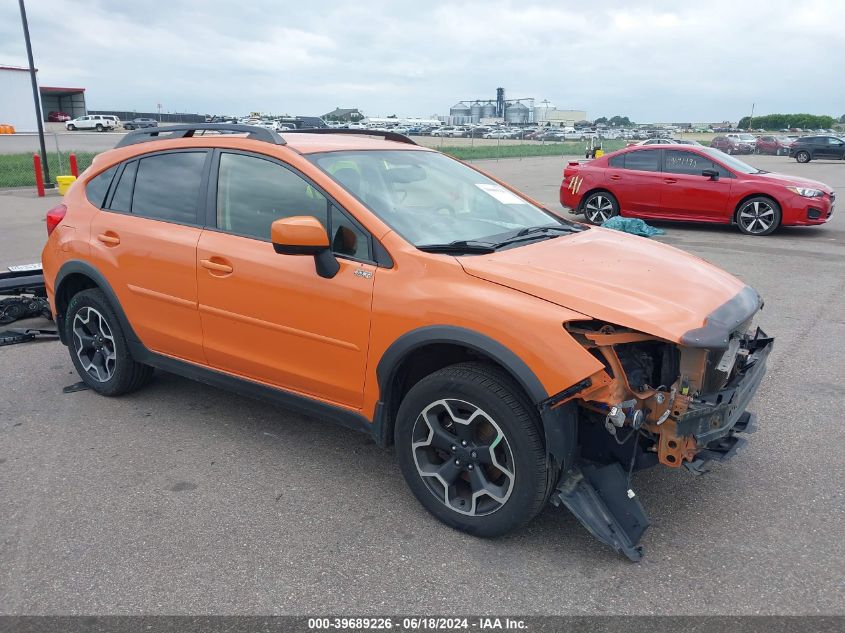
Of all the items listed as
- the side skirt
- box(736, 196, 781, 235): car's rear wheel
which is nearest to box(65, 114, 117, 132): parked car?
A: box(736, 196, 781, 235): car's rear wheel

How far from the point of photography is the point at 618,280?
3160mm

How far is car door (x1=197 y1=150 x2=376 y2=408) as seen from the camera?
3387mm

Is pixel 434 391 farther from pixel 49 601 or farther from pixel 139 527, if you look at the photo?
pixel 49 601

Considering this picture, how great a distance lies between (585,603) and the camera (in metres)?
2.72

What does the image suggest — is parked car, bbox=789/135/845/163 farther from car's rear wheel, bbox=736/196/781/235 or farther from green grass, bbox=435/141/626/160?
car's rear wheel, bbox=736/196/781/235

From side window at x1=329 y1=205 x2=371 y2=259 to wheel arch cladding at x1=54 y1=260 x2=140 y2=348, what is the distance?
1734mm

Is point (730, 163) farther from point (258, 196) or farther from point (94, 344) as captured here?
point (94, 344)

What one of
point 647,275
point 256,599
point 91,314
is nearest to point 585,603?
point 256,599

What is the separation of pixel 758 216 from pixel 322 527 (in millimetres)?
10949

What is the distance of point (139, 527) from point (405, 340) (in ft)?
4.89

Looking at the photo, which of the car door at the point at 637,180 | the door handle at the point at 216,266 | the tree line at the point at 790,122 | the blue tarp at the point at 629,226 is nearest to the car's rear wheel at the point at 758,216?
the car door at the point at 637,180

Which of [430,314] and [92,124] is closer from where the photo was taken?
[430,314]

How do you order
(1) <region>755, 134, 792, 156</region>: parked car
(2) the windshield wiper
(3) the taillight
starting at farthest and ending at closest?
1. (1) <region>755, 134, 792, 156</region>: parked car
2. (3) the taillight
3. (2) the windshield wiper

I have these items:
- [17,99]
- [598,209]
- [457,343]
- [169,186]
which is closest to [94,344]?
[169,186]
